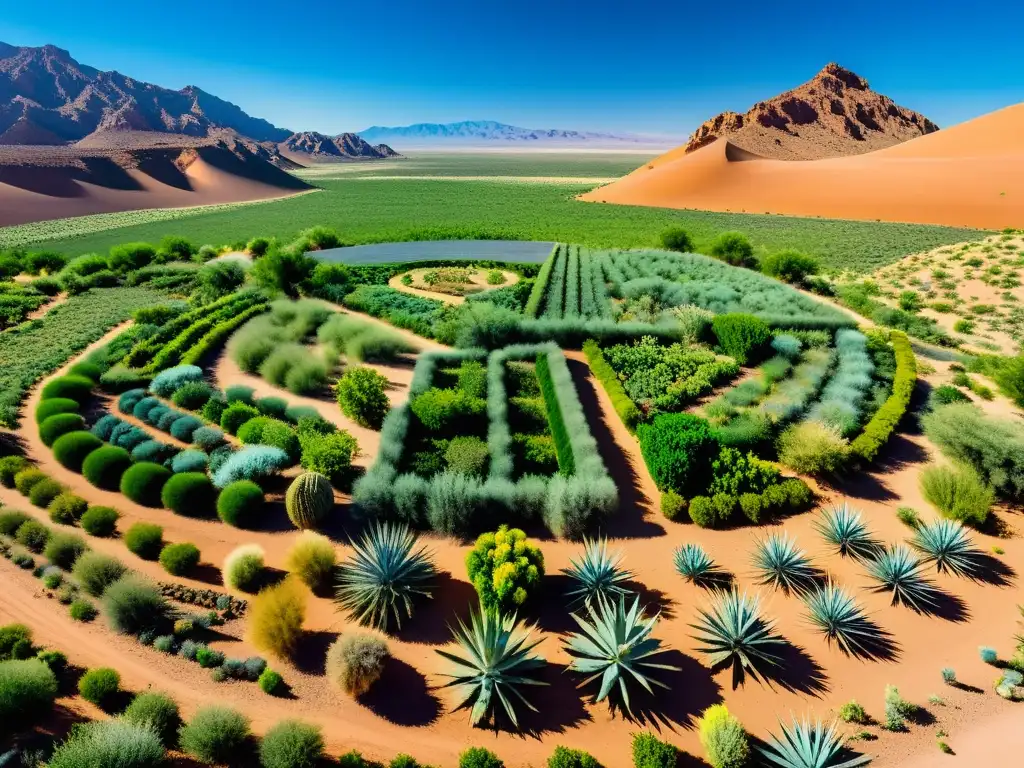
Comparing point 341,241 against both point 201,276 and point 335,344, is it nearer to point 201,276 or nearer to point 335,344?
point 201,276

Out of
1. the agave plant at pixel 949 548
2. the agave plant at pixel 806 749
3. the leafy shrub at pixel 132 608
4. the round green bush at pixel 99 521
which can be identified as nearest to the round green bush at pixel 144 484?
the round green bush at pixel 99 521

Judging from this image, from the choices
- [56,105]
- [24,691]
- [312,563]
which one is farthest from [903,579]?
[56,105]

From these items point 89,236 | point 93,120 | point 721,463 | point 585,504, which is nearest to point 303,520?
point 585,504

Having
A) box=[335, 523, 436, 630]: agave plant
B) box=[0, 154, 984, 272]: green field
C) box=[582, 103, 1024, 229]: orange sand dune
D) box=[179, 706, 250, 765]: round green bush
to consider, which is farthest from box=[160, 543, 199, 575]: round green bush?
box=[582, 103, 1024, 229]: orange sand dune

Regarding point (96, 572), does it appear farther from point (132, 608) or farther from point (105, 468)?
point (105, 468)

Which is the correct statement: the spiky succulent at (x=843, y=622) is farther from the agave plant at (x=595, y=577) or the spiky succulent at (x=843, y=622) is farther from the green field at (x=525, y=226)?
the green field at (x=525, y=226)
